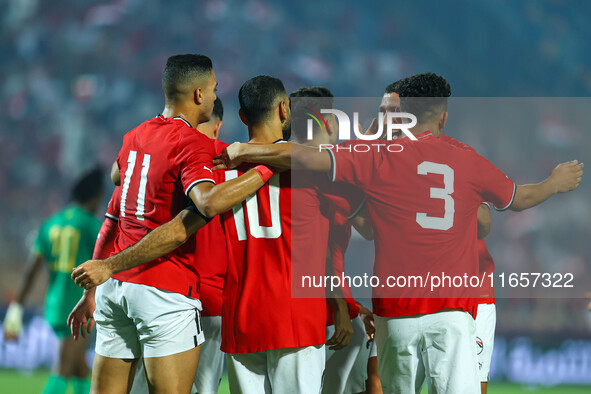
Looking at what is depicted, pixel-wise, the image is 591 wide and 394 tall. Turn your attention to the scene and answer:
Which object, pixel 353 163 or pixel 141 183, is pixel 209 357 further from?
pixel 353 163

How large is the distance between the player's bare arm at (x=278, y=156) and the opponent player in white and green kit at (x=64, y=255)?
2.88 meters

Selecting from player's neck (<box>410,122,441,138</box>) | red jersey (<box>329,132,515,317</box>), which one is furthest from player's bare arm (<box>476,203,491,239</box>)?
player's neck (<box>410,122,441,138</box>)

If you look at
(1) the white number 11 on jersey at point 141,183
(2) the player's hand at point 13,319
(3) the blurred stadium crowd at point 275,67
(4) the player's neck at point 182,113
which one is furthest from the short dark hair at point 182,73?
(3) the blurred stadium crowd at point 275,67

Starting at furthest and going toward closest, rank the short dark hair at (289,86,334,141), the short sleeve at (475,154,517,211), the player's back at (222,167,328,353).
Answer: the short dark hair at (289,86,334,141), the short sleeve at (475,154,517,211), the player's back at (222,167,328,353)

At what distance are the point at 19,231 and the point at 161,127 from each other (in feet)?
34.2

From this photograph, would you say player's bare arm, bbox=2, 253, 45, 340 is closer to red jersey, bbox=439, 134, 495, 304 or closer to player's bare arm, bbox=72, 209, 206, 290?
player's bare arm, bbox=72, 209, 206, 290

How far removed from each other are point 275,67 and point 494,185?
1130cm

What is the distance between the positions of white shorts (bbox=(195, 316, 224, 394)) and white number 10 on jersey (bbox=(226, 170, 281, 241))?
794 mm

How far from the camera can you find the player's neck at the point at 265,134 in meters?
2.79

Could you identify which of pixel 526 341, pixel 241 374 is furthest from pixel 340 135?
pixel 526 341

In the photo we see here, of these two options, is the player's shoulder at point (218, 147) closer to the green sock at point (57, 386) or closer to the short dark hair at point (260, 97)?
the short dark hair at point (260, 97)

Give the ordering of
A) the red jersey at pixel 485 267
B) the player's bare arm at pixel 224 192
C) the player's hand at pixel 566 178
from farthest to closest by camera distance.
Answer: the red jersey at pixel 485 267
the player's hand at pixel 566 178
the player's bare arm at pixel 224 192

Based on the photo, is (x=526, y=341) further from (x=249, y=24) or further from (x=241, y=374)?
(x=249, y=24)

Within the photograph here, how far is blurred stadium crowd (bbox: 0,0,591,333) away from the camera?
12.3 meters
